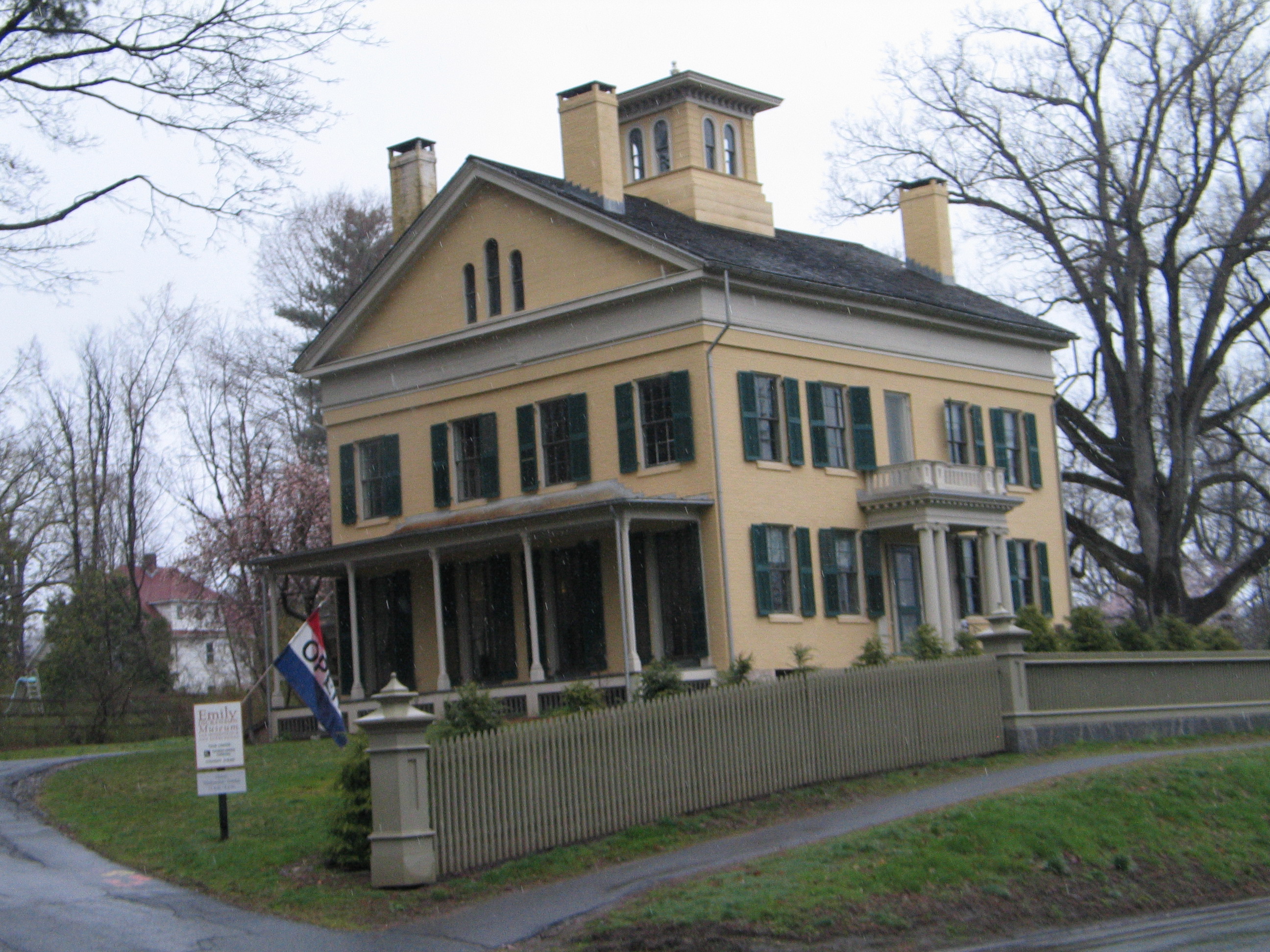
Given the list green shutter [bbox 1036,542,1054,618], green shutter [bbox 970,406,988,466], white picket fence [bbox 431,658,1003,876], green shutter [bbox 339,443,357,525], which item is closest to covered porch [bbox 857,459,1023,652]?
green shutter [bbox 970,406,988,466]

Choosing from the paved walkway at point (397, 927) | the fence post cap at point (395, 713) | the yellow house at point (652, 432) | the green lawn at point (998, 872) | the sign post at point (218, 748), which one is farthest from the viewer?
the yellow house at point (652, 432)

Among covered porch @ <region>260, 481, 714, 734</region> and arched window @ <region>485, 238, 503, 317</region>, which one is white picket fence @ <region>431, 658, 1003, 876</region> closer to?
covered porch @ <region>260, 481, 714, 734</region>

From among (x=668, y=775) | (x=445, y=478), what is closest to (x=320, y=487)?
(x=445, y=478)

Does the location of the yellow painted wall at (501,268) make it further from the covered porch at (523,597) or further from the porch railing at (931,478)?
the porch railing at (931,478)

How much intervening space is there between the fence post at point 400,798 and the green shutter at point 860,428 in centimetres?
1864

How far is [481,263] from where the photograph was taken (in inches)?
1292

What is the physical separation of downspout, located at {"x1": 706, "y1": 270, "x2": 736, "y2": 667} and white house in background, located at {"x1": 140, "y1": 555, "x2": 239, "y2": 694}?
28008 millimetres

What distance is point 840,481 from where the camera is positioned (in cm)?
3150

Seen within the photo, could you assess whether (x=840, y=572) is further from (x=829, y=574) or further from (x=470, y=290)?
(x=470, y=290)

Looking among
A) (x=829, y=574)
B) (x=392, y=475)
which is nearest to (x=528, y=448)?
(x=392, y=475)

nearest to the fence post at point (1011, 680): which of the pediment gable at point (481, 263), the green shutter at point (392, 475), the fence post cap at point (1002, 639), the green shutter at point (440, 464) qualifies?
the fence post cap at point (1002, 639)

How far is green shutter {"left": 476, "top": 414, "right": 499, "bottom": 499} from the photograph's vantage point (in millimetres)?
32188

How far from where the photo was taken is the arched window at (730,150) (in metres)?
36.5

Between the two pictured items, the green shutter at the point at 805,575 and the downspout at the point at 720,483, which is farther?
the green shutter at the point at 805,575
